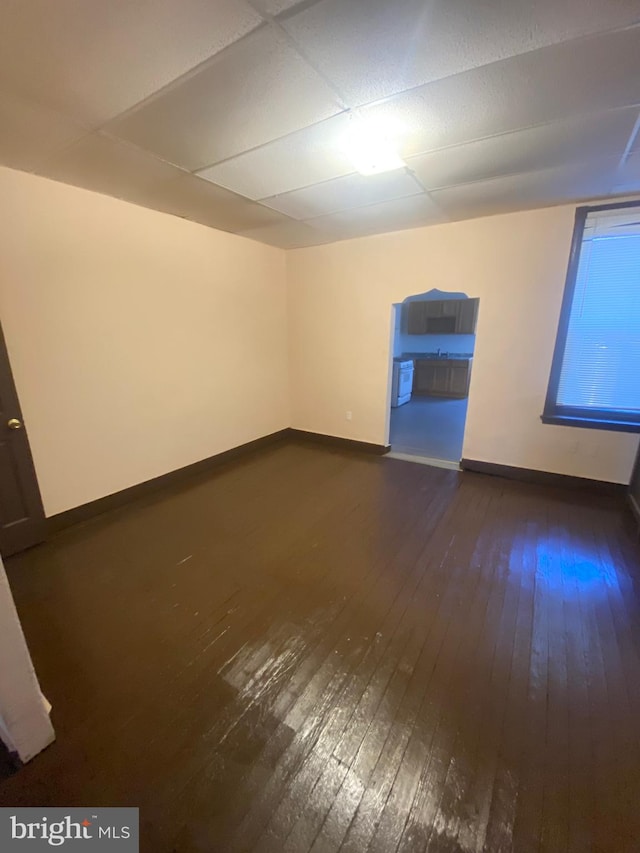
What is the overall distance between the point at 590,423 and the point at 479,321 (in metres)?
1.42

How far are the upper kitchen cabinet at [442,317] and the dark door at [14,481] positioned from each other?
7188mm

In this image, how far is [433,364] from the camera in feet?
26.8

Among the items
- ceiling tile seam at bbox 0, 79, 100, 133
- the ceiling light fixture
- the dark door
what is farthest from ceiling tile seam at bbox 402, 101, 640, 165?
the dark door

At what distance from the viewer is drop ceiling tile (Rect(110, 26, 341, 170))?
1393mm

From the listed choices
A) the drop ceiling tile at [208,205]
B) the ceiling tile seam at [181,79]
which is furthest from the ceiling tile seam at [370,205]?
the ceiling tile seam at [181,79]

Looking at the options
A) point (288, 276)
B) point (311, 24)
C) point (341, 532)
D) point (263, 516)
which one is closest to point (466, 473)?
point (341, 532)

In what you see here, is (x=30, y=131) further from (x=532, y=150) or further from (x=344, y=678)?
(x=344, y=678)

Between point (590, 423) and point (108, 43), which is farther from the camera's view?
point (590, 423)

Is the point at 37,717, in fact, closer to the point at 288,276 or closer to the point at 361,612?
the point at 361,612

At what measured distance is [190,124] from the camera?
1.81 meters

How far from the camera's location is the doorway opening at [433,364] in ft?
20.6

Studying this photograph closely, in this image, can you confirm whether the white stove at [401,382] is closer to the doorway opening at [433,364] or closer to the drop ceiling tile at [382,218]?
the doorway opening at [433,364]

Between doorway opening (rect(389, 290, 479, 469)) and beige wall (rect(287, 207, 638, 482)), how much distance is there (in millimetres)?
1571

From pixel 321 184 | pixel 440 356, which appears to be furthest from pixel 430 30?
pixel 440 356
